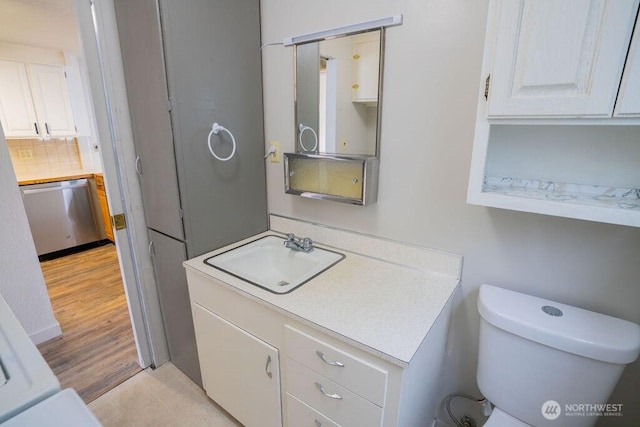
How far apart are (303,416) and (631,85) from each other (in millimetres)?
1400

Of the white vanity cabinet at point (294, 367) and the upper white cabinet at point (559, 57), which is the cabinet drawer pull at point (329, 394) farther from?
the upper white cabinet at point (559, 57)

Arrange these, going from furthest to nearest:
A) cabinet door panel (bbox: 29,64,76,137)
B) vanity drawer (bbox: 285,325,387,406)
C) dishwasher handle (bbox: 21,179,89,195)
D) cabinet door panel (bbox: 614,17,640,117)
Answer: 1. cabinet door panel (bbox: 29,64,76,137)
2. dishwasher handle (bbox: 21,179,89,195)
3. vanity drawer (bbox: 285,325,387,406)
4. cabinet door panel (bbox: 614,17,640,117)

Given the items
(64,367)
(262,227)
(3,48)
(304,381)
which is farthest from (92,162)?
(304,381)

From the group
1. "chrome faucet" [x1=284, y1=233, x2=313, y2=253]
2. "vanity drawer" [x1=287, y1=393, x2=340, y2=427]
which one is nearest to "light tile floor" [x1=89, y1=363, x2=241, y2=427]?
"vanity drawer" [x1=287, y1=393, x2=340, y2=427]

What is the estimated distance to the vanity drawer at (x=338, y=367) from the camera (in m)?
0.87

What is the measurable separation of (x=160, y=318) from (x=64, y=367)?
0.73 metres

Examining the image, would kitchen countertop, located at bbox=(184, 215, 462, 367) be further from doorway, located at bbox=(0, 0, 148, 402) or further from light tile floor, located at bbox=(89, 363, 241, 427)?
doorway, located at bbox=(0, 0, 148, 402)

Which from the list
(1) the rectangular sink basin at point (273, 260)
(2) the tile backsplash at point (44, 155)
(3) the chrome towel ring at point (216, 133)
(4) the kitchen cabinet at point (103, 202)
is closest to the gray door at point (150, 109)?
(3) the chrome towel ring at point (216, 133)

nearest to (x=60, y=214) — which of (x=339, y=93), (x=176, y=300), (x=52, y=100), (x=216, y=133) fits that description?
(x=52, y=100)

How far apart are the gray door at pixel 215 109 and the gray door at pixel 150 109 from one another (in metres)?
0.05

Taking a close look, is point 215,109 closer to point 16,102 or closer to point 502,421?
point 502,421

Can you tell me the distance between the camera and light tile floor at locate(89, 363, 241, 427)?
154cm

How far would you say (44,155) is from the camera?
368cm

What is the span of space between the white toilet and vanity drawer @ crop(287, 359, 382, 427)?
1.61ft
